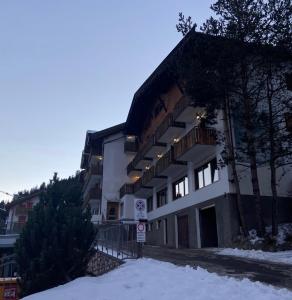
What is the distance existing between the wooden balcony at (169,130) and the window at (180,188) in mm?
3628

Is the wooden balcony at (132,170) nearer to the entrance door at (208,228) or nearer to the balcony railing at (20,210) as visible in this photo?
the entrance door at (208,228)

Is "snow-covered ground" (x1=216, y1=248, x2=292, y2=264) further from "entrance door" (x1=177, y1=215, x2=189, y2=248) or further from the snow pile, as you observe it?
"entrance door" (x1=177, y1=215, x2=189, y2=248)

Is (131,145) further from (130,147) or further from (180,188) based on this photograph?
(180,188)

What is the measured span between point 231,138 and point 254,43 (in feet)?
17.6

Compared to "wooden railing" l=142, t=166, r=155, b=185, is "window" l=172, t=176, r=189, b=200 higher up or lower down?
lower down

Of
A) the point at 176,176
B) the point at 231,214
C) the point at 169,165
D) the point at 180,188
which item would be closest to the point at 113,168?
the point at 176,176

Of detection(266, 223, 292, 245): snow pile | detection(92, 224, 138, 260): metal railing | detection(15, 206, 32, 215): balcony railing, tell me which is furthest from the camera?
detection(15, 206, 32, 215): balcony railing

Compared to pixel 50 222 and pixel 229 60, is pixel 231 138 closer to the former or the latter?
pixel 229 60

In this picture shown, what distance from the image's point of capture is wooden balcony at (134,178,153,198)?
33750mm

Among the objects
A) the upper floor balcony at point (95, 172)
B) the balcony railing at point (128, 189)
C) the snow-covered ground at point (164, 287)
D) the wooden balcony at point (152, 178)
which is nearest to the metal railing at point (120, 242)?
the snow-covered ground at point (164, 287)

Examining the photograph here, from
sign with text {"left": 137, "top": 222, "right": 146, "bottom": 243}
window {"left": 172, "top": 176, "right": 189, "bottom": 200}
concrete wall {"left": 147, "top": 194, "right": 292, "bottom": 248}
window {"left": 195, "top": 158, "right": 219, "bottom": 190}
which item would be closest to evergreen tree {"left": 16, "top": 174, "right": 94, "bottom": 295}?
sign with text {"left": 137, "top": 222, "right": 146, "bottom": 243}

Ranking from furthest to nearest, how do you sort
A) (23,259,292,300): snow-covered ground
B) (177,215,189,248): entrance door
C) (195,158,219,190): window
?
(177,215,189,248): entrance door < (195,158,219,190): window < (23,259,292,300): snow-covered ground

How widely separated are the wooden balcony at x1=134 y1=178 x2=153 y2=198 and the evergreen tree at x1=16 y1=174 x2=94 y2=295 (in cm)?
1982

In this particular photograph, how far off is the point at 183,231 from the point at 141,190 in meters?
10.5
